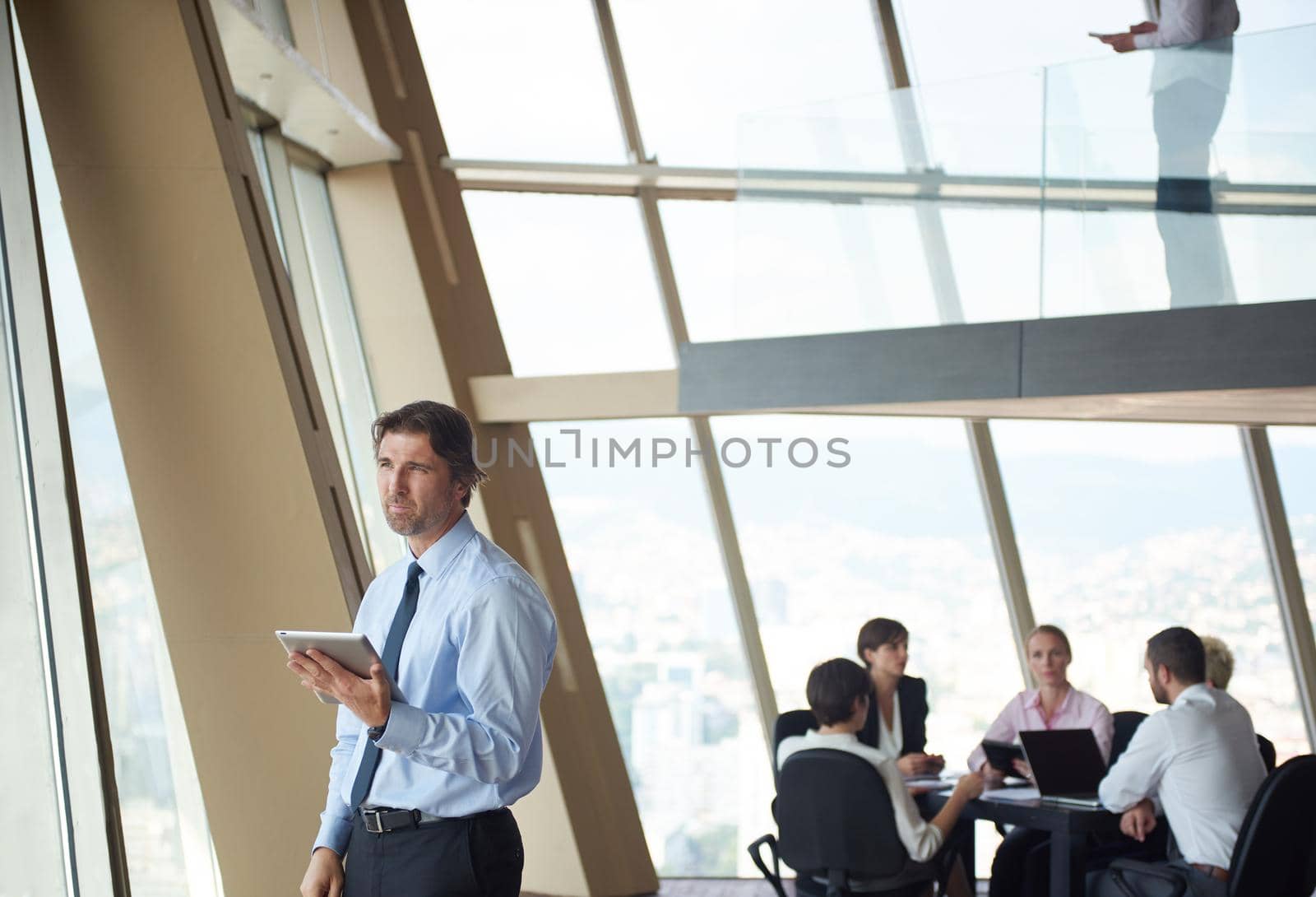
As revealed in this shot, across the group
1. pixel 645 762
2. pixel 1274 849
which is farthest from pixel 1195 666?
pixel 645 762

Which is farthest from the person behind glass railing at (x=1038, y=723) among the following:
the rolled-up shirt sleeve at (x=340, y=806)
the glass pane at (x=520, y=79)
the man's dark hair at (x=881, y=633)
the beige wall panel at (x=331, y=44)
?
the beige wall panel at (x=331, y=44)

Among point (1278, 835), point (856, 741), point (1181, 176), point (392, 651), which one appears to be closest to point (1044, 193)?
point (1181, 176)

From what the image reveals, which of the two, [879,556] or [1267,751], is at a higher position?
[879,556]

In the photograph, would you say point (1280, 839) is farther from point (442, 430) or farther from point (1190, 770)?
point (442, 430)

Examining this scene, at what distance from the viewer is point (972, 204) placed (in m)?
5.03

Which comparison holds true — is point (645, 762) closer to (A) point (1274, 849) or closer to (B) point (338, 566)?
(B) point (338, 566)

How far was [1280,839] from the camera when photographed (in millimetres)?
3480

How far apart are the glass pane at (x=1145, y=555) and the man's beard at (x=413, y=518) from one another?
519 cm

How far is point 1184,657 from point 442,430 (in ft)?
8.87

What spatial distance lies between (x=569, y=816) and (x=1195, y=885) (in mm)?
3238

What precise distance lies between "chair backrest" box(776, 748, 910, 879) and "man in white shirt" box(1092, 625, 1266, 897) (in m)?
0.79

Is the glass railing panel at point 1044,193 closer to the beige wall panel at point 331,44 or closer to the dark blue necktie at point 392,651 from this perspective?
the beige wall panel at point 331,44

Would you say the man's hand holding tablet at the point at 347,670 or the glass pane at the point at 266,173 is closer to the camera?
the man's hand holding tablet at the point at 347,670

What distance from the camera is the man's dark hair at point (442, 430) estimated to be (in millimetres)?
2234
